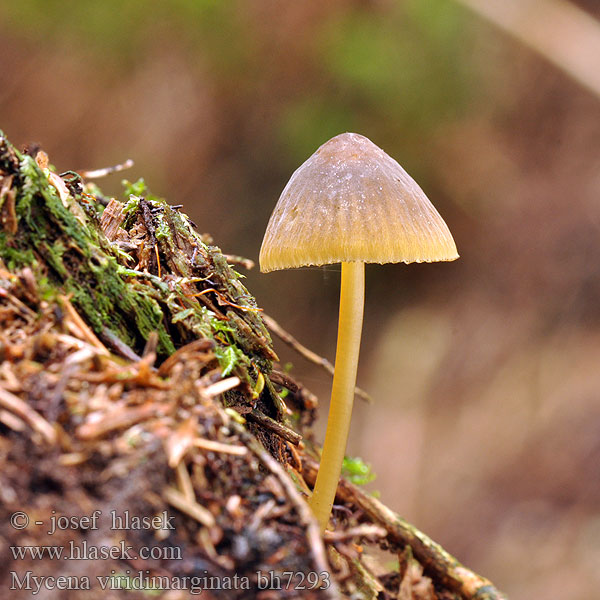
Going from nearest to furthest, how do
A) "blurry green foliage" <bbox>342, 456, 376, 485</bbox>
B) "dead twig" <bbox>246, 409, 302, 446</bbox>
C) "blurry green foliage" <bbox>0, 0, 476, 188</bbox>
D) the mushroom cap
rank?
"dead twig" <bbox>246, 409, 302, 446</bbox> < the mushroom cap < "blurry green foliage" <bbox>342, 456, 376, 485</bbox> < "blurry green foliage" <bbox>0, 0, 476, 188</bbox>

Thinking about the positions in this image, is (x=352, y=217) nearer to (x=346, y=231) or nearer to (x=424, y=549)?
(x=346, y=231)

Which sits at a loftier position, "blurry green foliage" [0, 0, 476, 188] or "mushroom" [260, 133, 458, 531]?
"blurry green foliage" [0, 0, 476, 188]

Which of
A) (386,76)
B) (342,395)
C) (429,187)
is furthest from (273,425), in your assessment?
(386,76)

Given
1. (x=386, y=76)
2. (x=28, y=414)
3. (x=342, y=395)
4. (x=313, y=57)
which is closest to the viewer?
(x=28, y=414)

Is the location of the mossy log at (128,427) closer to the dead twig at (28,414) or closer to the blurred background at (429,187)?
the dead twig at (28,414)

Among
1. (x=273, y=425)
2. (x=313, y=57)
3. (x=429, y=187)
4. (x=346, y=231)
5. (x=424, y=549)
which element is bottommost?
(x=424, y=549)


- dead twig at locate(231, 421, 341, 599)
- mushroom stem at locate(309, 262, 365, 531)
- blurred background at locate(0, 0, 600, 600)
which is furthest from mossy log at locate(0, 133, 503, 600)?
blurred background at locate(0, 0, 600, 600)

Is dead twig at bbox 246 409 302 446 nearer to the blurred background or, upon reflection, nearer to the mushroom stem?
the mushroom stem
